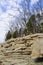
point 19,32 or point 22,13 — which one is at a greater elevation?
point 22,13

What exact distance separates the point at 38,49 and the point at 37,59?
23cm

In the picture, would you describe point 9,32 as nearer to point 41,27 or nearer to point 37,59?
point 41,27

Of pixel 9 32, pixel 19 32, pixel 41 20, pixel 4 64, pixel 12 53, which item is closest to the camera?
pixel 4 64

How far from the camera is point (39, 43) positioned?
458cm

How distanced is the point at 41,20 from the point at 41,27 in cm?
167

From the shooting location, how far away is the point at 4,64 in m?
4.93

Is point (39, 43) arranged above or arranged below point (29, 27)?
above

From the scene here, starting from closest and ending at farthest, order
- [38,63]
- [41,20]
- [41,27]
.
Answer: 1. [38,63]
2. [41,27]
3. [41,20]

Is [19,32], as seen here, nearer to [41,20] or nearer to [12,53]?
[41,20]

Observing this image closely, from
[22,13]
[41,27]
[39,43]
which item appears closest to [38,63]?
[39,43]

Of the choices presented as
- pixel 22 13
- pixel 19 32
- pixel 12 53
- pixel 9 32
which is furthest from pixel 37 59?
pixel 9 32

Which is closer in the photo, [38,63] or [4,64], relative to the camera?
[38,63]

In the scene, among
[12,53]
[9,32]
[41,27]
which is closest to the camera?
[12,53]

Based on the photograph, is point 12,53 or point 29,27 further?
point 29,27
